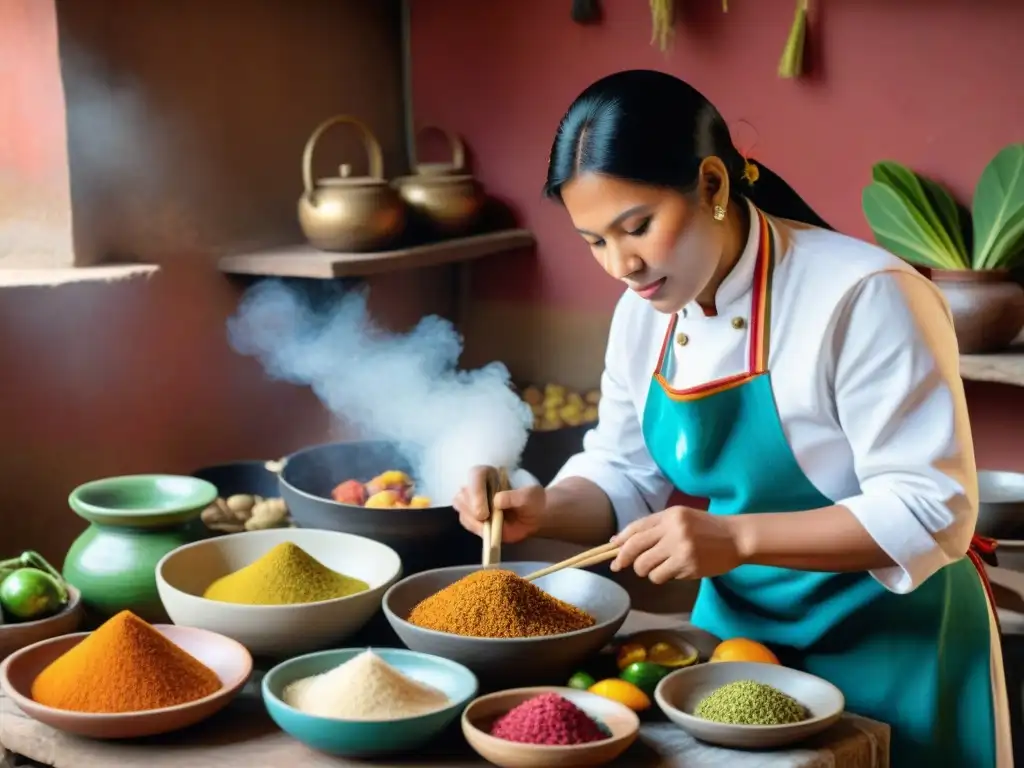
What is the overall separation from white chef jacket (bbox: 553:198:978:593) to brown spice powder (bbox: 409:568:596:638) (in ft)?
1.18

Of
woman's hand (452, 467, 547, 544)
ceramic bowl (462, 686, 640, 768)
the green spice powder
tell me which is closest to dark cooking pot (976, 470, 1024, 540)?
woman's hand (452, 467, 547, 544)

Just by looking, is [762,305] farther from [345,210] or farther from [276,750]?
[345,210]

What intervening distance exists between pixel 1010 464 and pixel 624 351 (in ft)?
5.49

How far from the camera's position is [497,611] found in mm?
1563

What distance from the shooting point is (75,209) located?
8.86 ft

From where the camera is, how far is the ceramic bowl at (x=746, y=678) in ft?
4.50

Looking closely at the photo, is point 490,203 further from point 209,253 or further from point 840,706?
point 840,706

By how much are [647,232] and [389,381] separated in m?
1.56

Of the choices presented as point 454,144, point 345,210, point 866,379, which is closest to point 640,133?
point 866,379

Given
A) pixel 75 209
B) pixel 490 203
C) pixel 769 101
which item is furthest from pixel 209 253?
pixel 769 101

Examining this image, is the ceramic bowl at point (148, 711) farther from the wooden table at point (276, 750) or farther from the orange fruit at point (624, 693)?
the orange fruit at point (624, 693)

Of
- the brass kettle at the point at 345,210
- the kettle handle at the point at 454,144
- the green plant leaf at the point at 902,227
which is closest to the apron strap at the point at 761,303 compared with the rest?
the green plant leaf at the point at 902,227

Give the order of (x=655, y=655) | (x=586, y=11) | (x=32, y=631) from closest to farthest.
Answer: (x=655, y=655)
(x=32, y=631)
(x=586, y=11)

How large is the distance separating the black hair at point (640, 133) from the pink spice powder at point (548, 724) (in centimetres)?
62
